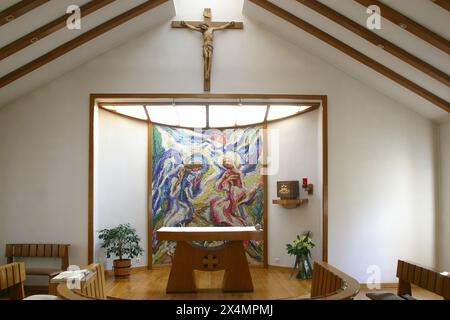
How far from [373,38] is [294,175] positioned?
10.6 feet

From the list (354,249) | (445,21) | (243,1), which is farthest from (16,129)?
(445,21)

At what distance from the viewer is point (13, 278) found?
430 cm

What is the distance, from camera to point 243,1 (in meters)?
7.57

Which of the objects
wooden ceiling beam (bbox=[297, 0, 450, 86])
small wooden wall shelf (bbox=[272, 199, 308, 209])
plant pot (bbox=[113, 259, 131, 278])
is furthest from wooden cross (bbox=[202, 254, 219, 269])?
wooden ceiling beam (bbox=[297, 0, 450, 86])

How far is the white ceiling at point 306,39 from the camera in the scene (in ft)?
19.0

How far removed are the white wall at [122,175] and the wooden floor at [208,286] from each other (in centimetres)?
76

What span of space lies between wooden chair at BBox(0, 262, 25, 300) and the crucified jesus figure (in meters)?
4.04

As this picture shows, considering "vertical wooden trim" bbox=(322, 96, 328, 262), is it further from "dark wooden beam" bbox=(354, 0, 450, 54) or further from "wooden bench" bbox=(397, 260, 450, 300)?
"wooden bench" bbox=(397, 260, 450, 300)

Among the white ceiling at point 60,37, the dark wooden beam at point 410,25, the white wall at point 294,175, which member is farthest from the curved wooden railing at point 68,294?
the white wall at point 294,175

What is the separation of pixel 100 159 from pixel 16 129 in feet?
4.84

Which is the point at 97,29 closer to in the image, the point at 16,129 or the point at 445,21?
the point at 16,129

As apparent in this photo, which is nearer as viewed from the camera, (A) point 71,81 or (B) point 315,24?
(B) point 315,24
